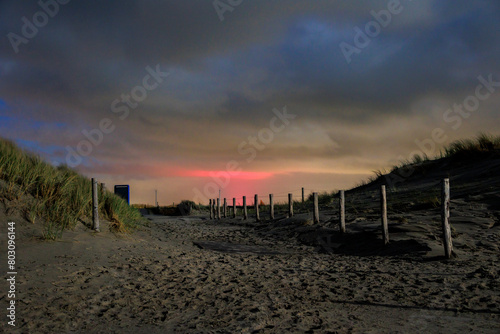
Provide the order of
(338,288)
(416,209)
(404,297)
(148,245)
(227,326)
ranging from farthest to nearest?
(416,209) < (148,245) < (338,288) < (404,297) < (227,326)

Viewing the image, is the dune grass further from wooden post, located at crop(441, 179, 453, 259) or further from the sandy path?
wooden post, located at crop(441, 179, 453, 259)

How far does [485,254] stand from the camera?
31.6 ft

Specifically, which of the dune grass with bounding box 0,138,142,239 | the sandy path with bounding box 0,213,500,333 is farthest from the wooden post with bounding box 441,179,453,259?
the dune grass with bounding box 0,138,142,239

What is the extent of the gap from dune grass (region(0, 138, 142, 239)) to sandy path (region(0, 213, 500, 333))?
1080 mm

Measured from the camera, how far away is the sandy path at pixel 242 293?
5227 millimetres

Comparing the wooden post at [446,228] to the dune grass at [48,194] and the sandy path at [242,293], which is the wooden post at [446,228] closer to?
the sandy path at [242,293]

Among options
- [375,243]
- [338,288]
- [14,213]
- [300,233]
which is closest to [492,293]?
[338,288]

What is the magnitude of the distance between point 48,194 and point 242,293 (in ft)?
25.3

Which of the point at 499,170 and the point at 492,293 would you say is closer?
the point at 492,293

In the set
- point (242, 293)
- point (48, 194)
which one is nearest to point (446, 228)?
point (242, 293)

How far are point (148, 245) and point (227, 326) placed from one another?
714 centimetres

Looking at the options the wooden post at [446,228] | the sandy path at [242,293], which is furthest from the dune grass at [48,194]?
the wooden post at [446,228]

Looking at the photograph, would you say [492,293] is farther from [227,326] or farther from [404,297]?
[227,326]

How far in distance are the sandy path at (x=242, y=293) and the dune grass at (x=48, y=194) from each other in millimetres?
1080
